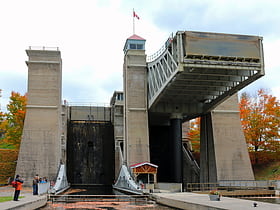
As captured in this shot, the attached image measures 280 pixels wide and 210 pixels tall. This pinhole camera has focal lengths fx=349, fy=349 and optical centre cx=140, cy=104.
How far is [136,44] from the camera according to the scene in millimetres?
53281

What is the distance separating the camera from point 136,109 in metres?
39.0

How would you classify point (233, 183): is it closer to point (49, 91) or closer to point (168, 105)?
point (168, 105)

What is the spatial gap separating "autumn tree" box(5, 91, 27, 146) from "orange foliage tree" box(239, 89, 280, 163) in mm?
30362

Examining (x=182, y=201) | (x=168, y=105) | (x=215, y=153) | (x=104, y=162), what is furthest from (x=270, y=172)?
(x=182, y=201)

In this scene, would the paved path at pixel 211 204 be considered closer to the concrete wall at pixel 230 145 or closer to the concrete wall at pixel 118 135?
the concrete wall at pixel 230 145

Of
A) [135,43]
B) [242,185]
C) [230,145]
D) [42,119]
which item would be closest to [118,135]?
[42,119]

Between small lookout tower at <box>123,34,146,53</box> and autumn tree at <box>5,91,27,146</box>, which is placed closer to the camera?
autumn tree at <box>5,91,27,146</box>

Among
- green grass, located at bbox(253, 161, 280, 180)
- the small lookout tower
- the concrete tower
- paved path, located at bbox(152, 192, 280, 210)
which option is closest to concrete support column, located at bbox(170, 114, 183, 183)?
the concrete tower

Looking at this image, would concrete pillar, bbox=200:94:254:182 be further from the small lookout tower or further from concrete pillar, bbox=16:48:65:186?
the small lookout tower

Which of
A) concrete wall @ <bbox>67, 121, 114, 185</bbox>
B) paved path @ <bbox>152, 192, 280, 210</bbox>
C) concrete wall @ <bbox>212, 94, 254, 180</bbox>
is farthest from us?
concrete wall @ <bbox>67, 121, 114, 185</bbox>

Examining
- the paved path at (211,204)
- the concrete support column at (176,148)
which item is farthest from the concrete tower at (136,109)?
the paved path at (211,204)

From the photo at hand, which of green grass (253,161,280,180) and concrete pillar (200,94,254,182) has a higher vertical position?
concrete pillar (200,94,254,182)

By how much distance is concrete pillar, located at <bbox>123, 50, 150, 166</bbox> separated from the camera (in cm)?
3766

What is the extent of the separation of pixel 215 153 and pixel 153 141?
554 inches
